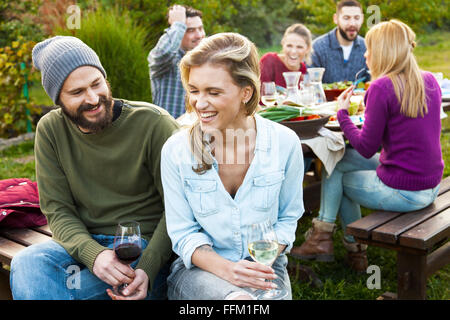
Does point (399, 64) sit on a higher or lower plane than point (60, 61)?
lower

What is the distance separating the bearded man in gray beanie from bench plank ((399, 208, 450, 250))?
132 cm

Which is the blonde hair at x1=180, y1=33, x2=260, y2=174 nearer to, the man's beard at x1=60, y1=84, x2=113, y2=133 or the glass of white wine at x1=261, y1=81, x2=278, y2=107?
the man's beard at x1=60, y1=84, x2=113, y2=133

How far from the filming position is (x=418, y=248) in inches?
119

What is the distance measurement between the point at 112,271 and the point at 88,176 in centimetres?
60

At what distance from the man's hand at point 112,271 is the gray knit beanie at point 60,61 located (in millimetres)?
840

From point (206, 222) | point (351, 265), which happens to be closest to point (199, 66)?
point (206, 222)

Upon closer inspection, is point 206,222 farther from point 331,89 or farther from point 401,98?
point 331,89

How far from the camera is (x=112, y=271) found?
7.97ft

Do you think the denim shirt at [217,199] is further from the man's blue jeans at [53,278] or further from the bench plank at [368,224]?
the bench plank at [368,224]

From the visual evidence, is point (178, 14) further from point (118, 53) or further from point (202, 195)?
point (202, 195)

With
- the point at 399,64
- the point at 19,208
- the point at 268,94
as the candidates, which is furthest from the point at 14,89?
the point at 399,64

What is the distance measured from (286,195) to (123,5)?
6.68m

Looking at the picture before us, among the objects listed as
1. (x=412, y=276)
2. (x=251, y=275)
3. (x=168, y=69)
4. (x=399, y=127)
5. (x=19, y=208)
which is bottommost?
(x=412, y=276)

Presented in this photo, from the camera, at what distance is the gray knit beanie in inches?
104
